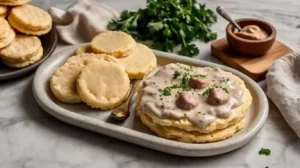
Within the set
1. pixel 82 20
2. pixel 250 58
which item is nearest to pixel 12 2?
pixel 82 20

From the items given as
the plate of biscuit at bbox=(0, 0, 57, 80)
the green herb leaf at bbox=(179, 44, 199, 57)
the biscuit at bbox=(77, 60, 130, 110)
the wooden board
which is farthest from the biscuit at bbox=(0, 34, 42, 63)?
the wooden board

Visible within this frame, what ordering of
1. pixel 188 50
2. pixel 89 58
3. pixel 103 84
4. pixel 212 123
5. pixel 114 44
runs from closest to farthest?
1. pixel 212 123
2. pixel 103 84
3. pixel 89 58
4. pixel 114 44
5. pixel 188 50

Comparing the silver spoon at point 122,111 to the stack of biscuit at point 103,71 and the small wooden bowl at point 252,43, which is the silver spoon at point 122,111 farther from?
the small wooden bowl at point 252,43

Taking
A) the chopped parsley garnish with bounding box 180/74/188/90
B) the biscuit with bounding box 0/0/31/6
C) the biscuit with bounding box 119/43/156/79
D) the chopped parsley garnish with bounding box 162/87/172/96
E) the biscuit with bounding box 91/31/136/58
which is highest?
the biscuit with bounding box 0/0/31/6

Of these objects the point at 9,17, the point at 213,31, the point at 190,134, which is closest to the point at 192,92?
the point at 190,134

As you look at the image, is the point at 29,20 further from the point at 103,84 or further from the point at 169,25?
the point at 169,25

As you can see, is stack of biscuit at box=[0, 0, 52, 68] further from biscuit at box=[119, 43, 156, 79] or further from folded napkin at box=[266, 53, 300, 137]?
folded napkin at box=[266, 53, 300, 137]

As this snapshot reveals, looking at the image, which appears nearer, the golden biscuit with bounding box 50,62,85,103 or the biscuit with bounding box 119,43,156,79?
the golden biscuit with bounding box 50,62,85,103
